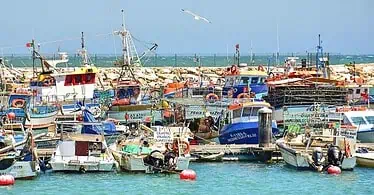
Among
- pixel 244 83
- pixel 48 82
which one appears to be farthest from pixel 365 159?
pixel 48 82

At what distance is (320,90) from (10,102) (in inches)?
704

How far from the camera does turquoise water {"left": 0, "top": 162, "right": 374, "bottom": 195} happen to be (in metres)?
31.3

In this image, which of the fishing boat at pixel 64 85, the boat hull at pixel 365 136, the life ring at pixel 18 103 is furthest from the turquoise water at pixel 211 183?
the fishing boat at pixel 64 85

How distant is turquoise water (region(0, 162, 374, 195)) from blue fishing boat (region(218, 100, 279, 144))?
5208mm

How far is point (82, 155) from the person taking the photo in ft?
113

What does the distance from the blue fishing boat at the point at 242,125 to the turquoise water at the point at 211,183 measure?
521 cm

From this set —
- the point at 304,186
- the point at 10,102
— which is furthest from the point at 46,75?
the point at 304,186

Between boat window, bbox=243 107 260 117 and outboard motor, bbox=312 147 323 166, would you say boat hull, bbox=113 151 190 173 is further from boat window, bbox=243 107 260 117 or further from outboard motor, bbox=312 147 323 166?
boat window, bbox=243 107 260 117

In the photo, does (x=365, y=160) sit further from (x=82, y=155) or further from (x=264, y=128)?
(x=82, y=155)

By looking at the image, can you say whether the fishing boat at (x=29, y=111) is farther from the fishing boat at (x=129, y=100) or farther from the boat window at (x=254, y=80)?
the boat window at (x=254, y=80)

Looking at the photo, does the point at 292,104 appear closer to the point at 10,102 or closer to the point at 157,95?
the point at 157,95

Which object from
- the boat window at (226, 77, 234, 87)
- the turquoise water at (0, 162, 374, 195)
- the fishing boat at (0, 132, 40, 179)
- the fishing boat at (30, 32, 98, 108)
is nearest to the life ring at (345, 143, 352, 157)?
the turquoise water at (0, 162, 374, 195)

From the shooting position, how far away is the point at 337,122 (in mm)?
40281

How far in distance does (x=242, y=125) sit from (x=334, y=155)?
25.0 feet
